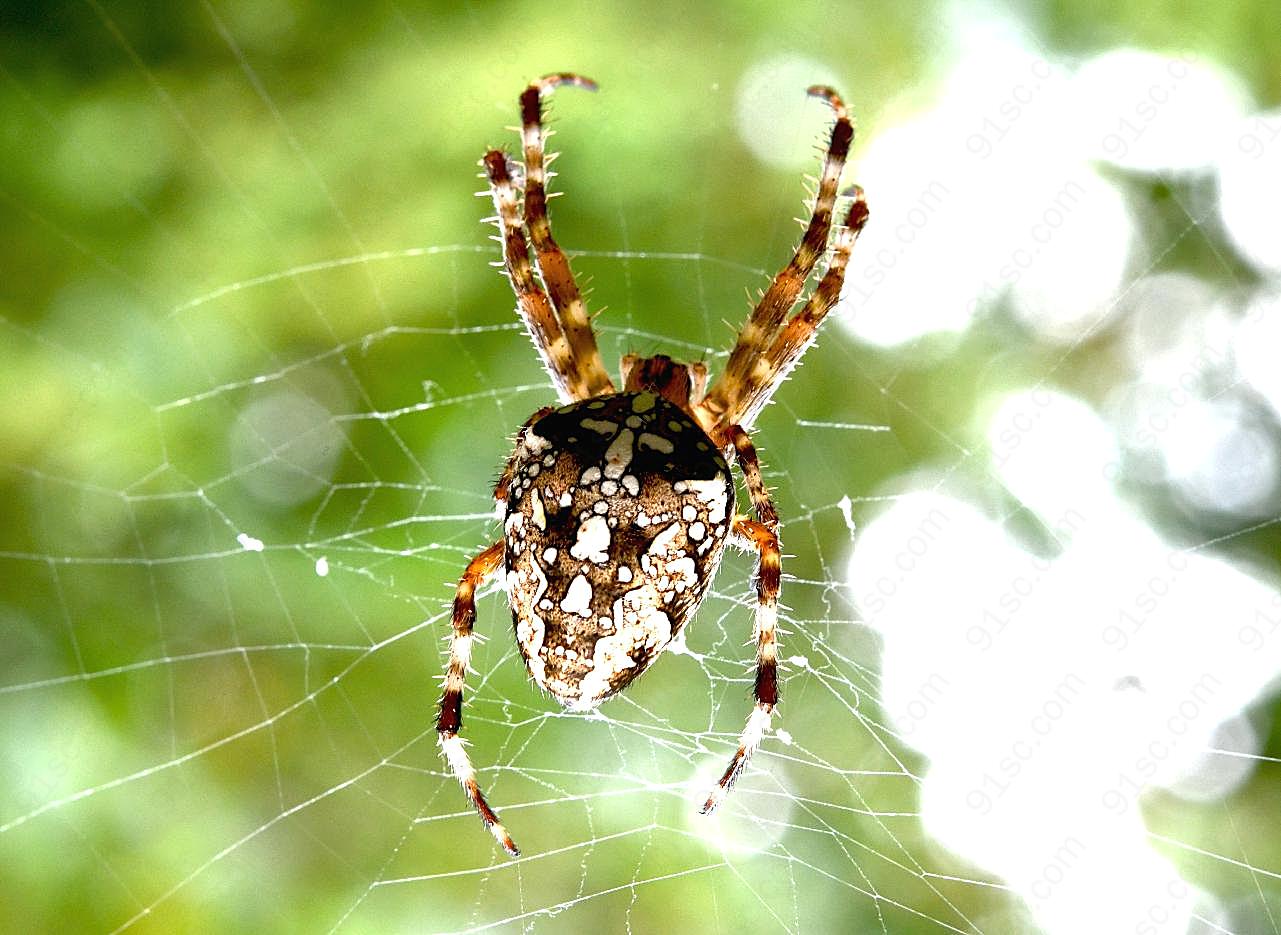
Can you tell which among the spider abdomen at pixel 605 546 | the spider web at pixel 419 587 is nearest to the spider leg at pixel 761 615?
the spider abdomen at pixel 605 546

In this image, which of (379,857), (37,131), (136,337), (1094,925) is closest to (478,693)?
(379,857)

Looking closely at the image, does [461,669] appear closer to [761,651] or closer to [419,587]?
[761,651]

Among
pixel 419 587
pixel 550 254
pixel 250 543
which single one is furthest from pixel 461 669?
pixel 250 543

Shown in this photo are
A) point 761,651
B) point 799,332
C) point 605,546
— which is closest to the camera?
point 605,546

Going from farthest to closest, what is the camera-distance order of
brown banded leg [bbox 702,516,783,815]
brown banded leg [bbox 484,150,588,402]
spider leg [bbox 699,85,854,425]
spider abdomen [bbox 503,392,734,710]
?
brown banded leg [bbox 484,150,588,402], spider leg [bbox 699,85,854,425], brown banded leg [bbox 702,516,783,815], spider abdomen [bbox 503,392,734,710]

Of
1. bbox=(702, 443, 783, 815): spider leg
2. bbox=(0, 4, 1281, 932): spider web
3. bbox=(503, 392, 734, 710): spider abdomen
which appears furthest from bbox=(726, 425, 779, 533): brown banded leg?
bbox=(0, 4, 1281, 932): spider web

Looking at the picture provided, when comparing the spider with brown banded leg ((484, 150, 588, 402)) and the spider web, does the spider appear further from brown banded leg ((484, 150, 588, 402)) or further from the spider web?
the spider web

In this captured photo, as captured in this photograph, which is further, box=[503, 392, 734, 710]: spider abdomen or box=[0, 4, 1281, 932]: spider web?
box=[0, 4, 1281, 932]: spider web

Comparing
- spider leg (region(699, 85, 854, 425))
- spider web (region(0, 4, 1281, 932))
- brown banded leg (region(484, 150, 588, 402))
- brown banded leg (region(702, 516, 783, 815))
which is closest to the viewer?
brown banded leg (region(702, 516, 783, 815))
